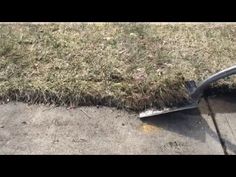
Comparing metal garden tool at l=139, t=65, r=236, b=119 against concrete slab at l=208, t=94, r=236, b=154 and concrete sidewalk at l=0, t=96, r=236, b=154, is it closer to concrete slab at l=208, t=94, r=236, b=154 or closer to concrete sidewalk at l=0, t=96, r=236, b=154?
concrete sidewalk at l=0, t=96, r=236, b=154

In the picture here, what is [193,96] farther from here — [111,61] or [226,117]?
[111,61]

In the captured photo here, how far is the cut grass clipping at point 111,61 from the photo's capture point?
329 centimetres

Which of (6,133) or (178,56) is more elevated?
(178,56)

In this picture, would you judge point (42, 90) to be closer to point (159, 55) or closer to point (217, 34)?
point (159, 55)

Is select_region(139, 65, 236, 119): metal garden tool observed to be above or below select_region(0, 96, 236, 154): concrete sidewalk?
above

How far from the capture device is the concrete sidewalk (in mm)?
2959

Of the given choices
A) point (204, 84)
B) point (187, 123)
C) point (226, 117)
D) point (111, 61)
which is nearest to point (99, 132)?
point (187, 123)

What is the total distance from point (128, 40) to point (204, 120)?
119 cm

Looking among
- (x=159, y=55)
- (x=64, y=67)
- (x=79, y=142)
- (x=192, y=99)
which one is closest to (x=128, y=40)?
(x=159, y=55)

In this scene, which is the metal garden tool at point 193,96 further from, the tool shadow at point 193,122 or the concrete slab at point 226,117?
the concrete slab at point 226,117

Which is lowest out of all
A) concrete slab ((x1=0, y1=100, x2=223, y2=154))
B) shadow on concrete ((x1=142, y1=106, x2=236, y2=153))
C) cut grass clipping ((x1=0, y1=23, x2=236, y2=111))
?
concrete slab ((x1=0, y1=100, x2=223, y2=154))

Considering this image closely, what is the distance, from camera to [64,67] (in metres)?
3.57

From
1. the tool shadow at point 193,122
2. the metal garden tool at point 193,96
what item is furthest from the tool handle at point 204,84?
the tool shadow at point 193,122

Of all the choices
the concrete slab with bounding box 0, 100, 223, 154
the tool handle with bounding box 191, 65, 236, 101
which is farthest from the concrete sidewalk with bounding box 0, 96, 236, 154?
the tool handle with bounding box 191, 65, 236, 101
